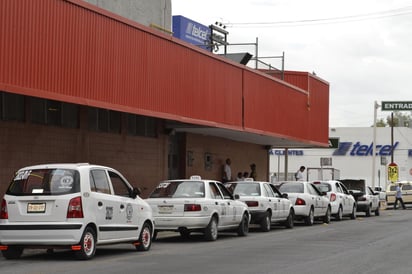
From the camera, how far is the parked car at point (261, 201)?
868 inches

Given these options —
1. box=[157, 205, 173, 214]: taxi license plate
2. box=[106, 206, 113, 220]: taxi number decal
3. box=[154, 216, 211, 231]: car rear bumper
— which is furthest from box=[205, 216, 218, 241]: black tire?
box=[106, 206, 113, 220]: taxi number decal

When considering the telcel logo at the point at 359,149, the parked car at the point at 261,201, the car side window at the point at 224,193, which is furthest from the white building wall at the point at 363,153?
the car side window at the point at 224,193

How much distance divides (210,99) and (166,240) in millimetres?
7322

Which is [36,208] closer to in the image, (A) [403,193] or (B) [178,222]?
(B) [178,222]

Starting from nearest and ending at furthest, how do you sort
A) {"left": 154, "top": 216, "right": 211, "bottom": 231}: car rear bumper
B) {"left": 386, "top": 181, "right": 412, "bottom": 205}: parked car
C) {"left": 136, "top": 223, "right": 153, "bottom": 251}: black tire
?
{"left": 136, "top": 223, "right": 153, "bottom": 251}: black tire → {"left": 154, "top": 216, "right": 211, "bottom": 231}: car rear bumper → {"left": 386, "top": 181, "right": 412, "bottom": 205}: parked car

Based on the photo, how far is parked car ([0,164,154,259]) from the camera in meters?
13.3

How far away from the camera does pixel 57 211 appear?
13.3 m

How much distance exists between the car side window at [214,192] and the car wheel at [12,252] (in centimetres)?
584

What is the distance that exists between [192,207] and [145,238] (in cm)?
218

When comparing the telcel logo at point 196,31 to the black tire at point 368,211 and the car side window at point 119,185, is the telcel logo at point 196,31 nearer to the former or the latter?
the black tire at point 368,211

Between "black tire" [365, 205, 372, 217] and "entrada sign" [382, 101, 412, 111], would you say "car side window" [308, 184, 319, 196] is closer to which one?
"black tire" [365, 205, 372, 217]

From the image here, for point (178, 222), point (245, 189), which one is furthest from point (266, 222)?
point (178, 222)

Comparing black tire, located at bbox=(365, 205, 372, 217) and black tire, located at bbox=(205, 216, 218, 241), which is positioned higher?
black tire, located at bbox=(205, 216, 218, 241)

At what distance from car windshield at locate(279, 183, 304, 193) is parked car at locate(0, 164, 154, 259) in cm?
1245
